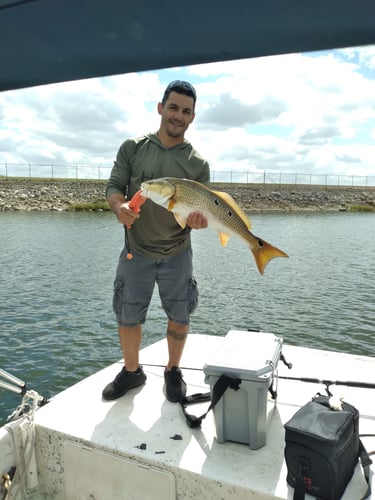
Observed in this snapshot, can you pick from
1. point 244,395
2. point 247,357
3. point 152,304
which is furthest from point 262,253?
point 152,304

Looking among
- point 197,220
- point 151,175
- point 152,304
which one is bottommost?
point 152,304

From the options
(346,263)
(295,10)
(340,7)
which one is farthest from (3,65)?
(346,263)

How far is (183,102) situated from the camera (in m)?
3.94

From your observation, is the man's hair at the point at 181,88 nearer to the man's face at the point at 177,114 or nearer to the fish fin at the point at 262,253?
the man's face at the point at 177,114

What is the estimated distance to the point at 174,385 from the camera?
4.21 m

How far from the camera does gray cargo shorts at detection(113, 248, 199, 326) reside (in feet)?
13.9

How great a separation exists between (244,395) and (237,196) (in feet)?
209

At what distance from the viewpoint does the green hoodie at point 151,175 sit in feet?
13.5

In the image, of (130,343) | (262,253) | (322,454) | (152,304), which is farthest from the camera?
(152,304)

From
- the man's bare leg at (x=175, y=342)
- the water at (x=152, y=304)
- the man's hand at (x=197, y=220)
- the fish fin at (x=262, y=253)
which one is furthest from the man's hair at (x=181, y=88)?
the water at (x=152, y=304)

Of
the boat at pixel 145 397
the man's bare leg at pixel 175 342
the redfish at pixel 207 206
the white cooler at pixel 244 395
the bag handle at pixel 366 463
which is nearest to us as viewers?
the boat at pixel 145 397

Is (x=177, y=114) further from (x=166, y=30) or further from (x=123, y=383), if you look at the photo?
(x=123, y=383)

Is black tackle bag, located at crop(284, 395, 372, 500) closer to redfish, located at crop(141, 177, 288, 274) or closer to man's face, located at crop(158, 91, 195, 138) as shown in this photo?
redfish, located at crop(141, 177, 288, 274)

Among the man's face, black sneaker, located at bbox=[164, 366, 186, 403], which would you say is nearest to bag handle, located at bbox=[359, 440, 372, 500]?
black sneaker, located at bbox=[164, 366, 186, 403]
